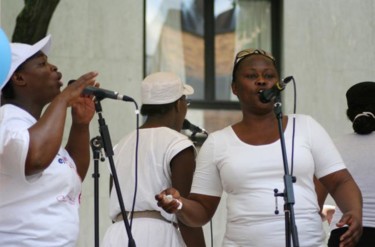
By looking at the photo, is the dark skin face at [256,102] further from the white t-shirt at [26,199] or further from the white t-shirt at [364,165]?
the white t-shirt at [26,199]

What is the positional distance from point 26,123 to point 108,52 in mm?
5194

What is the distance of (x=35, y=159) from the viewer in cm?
383

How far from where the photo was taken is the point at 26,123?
4051 mm

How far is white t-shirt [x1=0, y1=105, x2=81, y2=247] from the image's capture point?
385 cm

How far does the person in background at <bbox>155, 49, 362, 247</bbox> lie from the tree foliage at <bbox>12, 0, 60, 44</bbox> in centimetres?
247

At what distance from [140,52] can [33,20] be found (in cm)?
247

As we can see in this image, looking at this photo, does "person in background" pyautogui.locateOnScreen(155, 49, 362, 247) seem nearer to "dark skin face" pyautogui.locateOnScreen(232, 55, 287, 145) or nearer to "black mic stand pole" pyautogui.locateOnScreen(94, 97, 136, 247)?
"dark skin face" pyautogui.locateOnScreen(232, 55, 287, 145)

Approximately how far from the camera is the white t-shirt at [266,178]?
4539mm

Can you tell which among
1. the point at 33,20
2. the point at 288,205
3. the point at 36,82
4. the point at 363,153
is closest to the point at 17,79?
the point at 36,82

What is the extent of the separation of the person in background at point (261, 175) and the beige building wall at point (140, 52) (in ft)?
13.3

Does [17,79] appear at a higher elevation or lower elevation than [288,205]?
higher

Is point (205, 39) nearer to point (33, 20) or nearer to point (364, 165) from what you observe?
point (33, 20)

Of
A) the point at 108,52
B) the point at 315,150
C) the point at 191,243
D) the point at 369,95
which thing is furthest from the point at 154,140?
the point at 108,52

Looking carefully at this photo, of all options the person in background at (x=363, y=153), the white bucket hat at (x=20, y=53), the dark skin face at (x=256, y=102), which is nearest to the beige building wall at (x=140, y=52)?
the person in background at (x=363, y=153)
